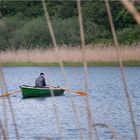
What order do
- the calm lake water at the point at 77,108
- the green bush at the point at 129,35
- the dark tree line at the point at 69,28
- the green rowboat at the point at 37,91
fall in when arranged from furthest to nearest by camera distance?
the dark tree line at the point at 69,28
the green bush at the point at 129,35
the green rowboat at the point at 37,91
the calm lake water at the point at 77,108

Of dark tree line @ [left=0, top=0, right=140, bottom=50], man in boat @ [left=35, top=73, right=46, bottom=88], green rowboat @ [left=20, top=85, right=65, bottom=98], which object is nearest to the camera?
man in boat @ [left=35, top=73, right=46, bottom=88]

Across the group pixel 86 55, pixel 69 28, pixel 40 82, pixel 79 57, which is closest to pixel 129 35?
pixel 69 28

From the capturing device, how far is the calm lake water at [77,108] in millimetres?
15312

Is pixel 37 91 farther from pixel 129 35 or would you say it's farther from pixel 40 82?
pixel 129 35

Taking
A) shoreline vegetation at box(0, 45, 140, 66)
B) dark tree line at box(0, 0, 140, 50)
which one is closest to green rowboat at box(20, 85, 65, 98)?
shoreline vegetation at box(0, 45, 140, 66)

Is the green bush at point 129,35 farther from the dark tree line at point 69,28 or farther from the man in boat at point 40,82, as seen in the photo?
the man in boat at point 40,82

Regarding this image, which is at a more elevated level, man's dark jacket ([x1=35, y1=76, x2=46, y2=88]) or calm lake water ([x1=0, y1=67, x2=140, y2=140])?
man's dark jacket ([x1=35, y1=76, x2=46, y2=88])

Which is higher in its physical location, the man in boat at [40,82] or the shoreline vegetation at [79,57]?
the man in boat at [40,82]

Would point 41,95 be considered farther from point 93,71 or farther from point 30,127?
point 93,71

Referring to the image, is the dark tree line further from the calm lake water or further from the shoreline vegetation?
the shoreline vegetation

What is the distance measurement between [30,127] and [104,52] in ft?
51.8

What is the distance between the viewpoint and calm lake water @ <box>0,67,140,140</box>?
50.2 feet

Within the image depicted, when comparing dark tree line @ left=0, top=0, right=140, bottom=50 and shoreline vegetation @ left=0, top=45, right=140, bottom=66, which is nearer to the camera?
shoreline vegetation @ left=0, top=45, right=140, bottom=66

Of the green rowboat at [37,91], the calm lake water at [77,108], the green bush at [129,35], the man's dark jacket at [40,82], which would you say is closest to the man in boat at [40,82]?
the man's dark jacket at [40,82]
